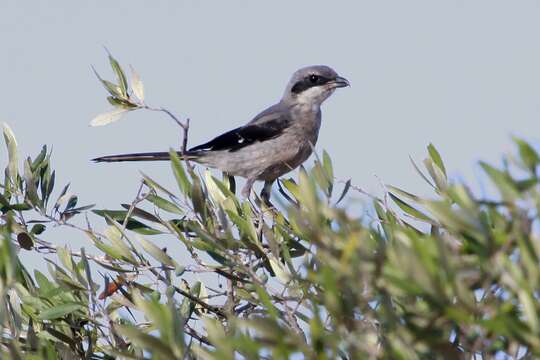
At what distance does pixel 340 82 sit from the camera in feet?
30.6

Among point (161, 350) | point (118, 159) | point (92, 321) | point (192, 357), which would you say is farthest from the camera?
point (118, 159)

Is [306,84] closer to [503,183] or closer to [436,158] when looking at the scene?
[436,158]

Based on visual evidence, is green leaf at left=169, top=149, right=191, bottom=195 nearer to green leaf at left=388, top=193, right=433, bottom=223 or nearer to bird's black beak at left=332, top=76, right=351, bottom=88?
green leaf at left=388, top=193, right=433, bottom=223

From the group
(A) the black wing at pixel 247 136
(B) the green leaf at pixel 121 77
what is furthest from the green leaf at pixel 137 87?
(A) the black wing at pixel 247 136

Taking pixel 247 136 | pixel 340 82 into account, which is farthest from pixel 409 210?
pixel 340 82

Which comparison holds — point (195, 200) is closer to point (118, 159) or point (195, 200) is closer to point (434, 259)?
point (434, 259)

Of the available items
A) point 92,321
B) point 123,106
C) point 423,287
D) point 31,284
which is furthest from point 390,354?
point 123,106

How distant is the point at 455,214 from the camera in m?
2.03

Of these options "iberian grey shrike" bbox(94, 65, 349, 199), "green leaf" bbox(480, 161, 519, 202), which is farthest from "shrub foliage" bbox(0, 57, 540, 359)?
"iberian grey shrike" bbox(94, 65, 349, 199)

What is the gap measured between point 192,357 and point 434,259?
39.5 inches

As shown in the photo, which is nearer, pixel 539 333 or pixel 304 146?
pixel 539 333

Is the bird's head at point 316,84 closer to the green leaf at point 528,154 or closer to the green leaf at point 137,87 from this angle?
the green leaf at point 137,87

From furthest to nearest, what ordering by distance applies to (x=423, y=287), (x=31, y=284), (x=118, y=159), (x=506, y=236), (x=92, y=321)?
(x=118, y=159) → (x=31, y=284) → (x=92, y=321) → (x=506, y=236) → (x=423, y=287)

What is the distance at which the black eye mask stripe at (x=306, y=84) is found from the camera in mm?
9367
